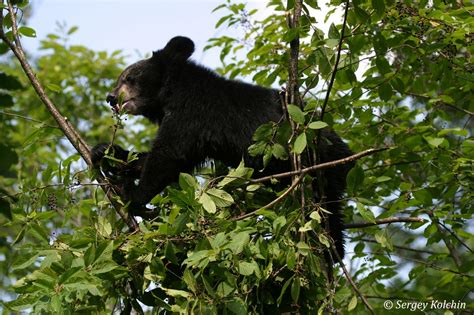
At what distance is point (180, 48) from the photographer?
23.5ft

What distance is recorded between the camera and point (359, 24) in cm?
422

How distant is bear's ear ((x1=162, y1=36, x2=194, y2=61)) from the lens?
7.12m

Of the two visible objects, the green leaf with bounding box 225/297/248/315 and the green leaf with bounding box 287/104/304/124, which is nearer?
the green leaf with bounding box 225/297/248/315

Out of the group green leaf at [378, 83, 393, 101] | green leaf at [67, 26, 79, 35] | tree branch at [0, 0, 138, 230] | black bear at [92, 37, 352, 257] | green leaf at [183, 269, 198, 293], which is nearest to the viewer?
green leaf at [183, 269, 198, 293]

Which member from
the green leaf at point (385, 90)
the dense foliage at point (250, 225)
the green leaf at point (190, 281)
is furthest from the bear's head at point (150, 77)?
the green leaf at point (190, 281)

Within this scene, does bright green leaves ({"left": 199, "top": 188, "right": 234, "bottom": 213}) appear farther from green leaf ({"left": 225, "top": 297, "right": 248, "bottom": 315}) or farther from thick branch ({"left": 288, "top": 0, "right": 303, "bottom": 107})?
thick branch ({"left": 288, "top": 0, "right": 303, "bottom": 107})

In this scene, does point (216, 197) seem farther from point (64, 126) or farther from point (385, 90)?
point (385, 90)

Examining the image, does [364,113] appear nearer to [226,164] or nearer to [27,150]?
[226,164]

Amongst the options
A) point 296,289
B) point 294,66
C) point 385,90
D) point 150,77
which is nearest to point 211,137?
point 150,77

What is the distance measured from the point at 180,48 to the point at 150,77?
468 millimetres

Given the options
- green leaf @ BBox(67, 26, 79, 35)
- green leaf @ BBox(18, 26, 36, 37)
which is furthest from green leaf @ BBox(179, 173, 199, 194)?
green leaf @ BBox(67, 26, 79, 35)

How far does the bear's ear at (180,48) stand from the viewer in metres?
7.12

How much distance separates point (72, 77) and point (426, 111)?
10137mm

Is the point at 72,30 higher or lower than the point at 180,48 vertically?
higher
